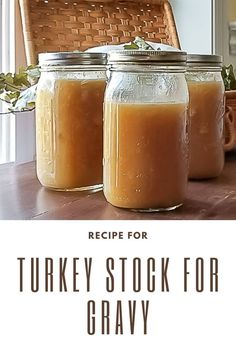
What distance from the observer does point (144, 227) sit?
1.64 feet

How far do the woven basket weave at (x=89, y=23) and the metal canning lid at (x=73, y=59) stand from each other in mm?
604

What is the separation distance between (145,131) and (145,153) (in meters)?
0.02

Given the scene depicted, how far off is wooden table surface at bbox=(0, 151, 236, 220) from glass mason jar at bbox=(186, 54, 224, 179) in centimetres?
3

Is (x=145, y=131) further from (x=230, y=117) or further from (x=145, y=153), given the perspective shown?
(x=230, y=117)

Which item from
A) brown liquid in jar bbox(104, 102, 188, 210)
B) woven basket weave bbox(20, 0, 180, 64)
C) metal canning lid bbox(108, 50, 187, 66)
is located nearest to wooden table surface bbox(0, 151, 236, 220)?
brown liquid in jar bbox(104, 102, 188, 210)

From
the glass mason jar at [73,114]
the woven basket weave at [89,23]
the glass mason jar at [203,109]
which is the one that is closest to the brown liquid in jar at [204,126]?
the glass mason jar at [203,109]

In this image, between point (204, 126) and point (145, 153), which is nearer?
point (145, 153)

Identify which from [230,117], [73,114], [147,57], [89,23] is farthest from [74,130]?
[89,23]

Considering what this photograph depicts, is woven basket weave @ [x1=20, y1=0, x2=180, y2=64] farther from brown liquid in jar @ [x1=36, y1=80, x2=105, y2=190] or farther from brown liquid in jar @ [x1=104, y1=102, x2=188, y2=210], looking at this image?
brown liquid in jar @ [x1=104, y1=102, x2=188, y2=210]

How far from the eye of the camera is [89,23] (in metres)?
1.37

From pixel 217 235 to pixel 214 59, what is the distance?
299mm

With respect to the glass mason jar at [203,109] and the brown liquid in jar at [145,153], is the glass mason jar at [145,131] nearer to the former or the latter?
the brown liquid in jar at [145,153]

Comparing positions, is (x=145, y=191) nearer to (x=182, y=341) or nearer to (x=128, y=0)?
(x=182, y=341)

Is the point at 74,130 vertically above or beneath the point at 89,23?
beneath
